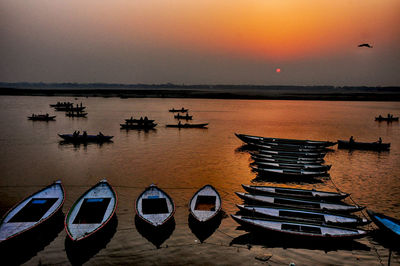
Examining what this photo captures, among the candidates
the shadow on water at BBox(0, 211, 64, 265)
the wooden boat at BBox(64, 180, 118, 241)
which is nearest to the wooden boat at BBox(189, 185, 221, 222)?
the wooden boat at BBox(64, 180, 118, 241)

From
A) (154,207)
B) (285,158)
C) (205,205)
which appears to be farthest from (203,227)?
(285,158)

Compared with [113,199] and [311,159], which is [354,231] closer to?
[113,199]

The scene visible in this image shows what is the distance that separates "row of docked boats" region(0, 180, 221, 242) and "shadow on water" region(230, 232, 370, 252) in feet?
7.84

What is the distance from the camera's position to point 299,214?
685 inches

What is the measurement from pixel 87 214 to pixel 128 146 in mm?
24805

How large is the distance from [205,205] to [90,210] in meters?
6.86

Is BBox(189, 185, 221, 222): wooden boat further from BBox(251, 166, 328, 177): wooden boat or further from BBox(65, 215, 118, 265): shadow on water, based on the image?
BBox(251, 166, 328, 177): wooden boat

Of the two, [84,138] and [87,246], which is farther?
[84,138]

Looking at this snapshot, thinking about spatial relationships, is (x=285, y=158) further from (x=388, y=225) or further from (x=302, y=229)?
(x=302, y=229)

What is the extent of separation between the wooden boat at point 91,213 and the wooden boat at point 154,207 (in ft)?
5.23

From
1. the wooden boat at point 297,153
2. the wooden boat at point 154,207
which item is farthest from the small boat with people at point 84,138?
the wooden boat at point 154,207

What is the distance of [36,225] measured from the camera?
49.5ft

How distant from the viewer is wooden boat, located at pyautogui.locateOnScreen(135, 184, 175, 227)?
15.8m

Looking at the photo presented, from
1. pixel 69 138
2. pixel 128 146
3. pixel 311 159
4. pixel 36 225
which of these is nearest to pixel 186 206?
pixel 36 225
